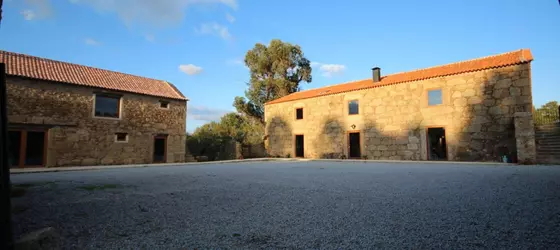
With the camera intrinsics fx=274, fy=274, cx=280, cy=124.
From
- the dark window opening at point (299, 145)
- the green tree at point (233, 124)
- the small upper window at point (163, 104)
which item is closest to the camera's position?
the small upper window at point (163, 104)

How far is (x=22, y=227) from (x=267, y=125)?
17.9m

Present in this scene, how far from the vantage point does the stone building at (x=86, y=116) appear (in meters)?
11.4

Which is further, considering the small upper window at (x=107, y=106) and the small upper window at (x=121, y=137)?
the small upper window at (x=121, y=137)

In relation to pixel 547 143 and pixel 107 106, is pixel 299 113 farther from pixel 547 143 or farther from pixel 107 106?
pixel 547 143

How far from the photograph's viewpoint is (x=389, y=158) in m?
14.1

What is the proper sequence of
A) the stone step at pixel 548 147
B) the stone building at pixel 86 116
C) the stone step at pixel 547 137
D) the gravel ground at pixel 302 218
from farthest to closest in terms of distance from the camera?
the stone building at pixel 86 116 → the stone step at pixel 547 137 → the stone step at pixel 548 147 → the gravel ground at pixel 302 218

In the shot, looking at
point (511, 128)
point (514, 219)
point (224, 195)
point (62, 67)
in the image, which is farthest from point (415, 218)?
point (62, 67)

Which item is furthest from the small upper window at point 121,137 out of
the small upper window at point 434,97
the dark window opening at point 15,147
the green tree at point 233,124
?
the small upper window at point 434,97

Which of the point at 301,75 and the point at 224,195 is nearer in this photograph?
the point at 224,195

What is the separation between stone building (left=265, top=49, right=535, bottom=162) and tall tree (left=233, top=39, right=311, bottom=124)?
7611 millimetres

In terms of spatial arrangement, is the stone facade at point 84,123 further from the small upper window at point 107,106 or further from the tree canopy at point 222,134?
the tree canopy at point 222,134

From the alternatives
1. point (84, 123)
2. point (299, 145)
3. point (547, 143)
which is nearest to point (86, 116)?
point (84, 123)

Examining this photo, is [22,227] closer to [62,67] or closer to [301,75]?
[62,67]

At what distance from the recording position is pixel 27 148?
11.6 m
